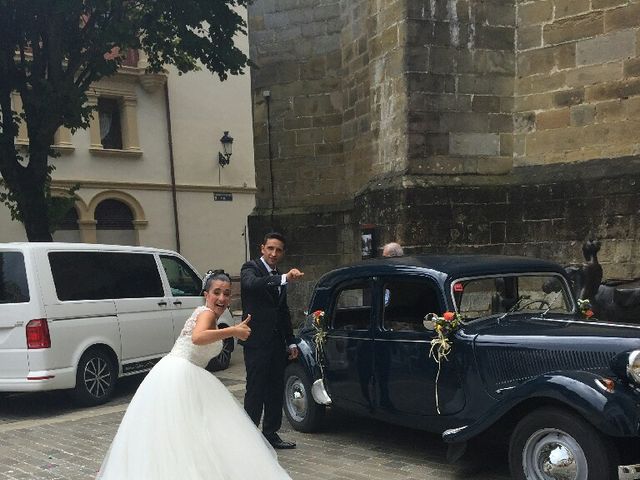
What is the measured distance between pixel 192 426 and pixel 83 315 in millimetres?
4190

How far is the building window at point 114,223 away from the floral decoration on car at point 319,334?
58.8 feet

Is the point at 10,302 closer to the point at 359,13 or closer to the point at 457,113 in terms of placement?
the point at 457,113

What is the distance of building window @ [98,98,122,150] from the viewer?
22.6m

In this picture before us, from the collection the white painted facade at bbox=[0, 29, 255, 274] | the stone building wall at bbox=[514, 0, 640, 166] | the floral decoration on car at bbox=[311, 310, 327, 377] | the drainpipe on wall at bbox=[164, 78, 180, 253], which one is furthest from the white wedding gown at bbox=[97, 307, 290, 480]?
the drainpipe on wall at bbox=[164, 78, 180, 253]

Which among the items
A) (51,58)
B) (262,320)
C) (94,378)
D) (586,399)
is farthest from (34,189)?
(586,399)

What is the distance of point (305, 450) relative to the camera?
559 centimetres

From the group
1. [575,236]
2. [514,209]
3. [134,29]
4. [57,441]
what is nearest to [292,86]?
[134,29]

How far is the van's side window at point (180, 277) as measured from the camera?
9.21m

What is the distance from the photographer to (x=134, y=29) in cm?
1062

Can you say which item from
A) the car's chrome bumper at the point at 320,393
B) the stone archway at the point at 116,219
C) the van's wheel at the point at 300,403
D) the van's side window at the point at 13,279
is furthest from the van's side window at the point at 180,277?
the stone archway at the point at 116,219

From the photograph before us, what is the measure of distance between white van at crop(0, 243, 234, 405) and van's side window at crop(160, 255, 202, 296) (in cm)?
2

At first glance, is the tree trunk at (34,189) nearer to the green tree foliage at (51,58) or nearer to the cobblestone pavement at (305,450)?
the green tree foliage at (51,58)

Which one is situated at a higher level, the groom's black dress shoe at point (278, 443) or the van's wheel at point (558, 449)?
the van's wheel at point (558, 449)

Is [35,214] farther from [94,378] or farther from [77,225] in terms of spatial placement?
[77,225]
